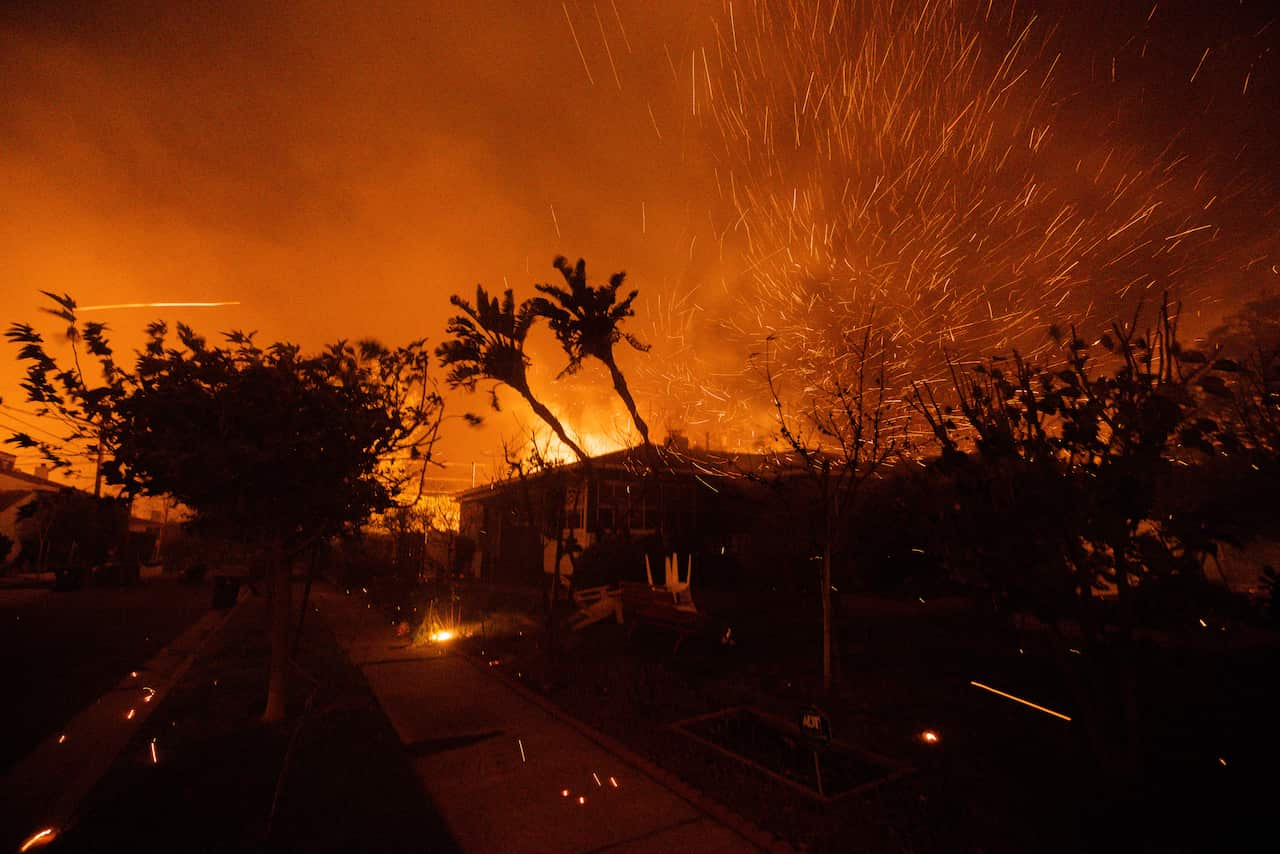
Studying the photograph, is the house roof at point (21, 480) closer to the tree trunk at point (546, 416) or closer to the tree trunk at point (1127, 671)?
the tree trunk at point (546, 416)

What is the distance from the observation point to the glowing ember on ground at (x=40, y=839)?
4298 millimetres

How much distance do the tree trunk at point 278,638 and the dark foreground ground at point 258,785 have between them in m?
0.21

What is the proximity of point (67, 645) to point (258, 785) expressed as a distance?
1148 centimetres

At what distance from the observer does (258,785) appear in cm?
528

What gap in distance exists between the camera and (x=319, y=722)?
706 centimetres

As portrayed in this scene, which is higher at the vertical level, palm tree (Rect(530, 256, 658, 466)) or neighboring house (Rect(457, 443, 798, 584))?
palm tree (Rect(530, 256, 658, 466))

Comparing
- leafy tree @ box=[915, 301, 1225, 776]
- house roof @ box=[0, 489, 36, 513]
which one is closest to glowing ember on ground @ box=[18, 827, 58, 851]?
leafy tree @ box=[915, 301, 1225, 776]

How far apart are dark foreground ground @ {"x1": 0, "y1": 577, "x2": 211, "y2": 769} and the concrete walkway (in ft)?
13.0

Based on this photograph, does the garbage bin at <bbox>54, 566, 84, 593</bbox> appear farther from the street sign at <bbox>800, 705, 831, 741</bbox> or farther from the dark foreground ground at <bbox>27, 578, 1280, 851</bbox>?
the street sign at <bbox>800, 705, 831, 741</bbox>

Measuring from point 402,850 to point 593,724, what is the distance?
2922mm

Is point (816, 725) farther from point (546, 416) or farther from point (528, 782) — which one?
point (546, 416)

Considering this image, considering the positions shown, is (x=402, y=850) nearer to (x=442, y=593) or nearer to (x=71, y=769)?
A: (x=71, y=769)

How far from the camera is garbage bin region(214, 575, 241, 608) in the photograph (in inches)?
750

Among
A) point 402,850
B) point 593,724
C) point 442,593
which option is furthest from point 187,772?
point 442,593
